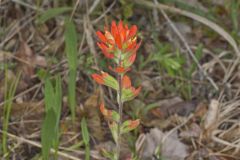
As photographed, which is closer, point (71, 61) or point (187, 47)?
point (71, 61)

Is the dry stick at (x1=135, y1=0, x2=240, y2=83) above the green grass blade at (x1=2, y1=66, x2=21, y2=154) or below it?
above

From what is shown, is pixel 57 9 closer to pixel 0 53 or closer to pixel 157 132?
pixel 0 53

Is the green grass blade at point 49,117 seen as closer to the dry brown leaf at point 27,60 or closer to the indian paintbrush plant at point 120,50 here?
the indian paintbrush plant at point 120,50

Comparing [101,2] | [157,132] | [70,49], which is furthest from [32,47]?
[157,132]

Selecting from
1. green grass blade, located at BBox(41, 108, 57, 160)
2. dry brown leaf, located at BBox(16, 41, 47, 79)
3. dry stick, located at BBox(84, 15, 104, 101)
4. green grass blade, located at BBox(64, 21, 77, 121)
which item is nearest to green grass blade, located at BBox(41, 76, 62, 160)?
green grass blade, located at BBox(41, 108, 57, 160)

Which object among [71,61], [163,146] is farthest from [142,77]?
[71,61]

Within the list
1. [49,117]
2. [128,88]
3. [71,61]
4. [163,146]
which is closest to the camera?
[128,88]

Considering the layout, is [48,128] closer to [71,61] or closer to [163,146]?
[71,61]

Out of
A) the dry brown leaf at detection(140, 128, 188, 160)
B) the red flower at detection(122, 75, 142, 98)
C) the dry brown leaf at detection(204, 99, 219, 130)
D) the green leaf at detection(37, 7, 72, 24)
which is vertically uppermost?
the green leaf at detection(37, 7, 72, 24)

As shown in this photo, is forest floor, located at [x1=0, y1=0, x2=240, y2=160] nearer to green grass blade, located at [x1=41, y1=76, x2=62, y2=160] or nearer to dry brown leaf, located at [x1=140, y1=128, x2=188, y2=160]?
dry brown leaf, located at [x1=140, y1=128, x2=188, y2=160]

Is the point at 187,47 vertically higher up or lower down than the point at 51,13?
lower down

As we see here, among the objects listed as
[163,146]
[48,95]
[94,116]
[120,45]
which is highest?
[120,45]

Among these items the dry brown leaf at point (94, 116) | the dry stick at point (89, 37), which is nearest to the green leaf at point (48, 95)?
the dry brown leaf at point (94, 116)
